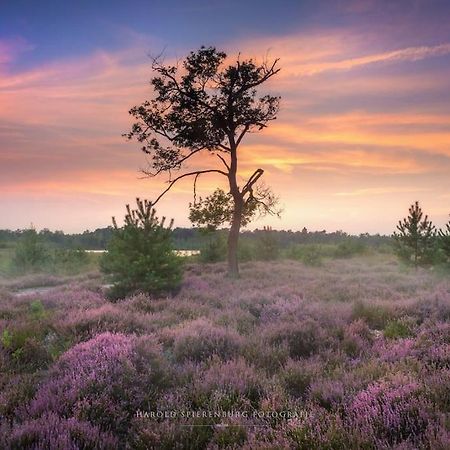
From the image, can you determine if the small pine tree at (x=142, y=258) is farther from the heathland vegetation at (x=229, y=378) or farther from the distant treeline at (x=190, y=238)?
the distant treeline at (x=190, y=238)

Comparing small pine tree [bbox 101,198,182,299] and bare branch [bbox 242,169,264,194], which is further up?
bare branch [bbox 242,169,264,194]

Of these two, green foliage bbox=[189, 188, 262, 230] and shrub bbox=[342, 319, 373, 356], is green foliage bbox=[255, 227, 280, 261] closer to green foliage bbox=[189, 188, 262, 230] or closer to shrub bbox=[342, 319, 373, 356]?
green foliage bbox=[189, 188, 262, 230]

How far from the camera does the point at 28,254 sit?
36.9m

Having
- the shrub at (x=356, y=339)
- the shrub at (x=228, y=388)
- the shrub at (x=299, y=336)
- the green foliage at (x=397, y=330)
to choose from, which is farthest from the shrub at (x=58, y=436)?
the green foliage at (x=397, y=330)

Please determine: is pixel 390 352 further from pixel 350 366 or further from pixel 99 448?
pixel 99 448

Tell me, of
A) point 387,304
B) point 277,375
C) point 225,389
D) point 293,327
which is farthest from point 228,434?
point 387,304

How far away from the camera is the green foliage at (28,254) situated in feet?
120

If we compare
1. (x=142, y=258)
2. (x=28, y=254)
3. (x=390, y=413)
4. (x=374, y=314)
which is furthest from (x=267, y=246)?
(x=390, y=413)

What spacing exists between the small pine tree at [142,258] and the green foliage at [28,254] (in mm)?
23322

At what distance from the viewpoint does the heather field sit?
4512mm

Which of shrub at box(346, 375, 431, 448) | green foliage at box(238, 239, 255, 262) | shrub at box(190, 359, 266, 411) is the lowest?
shrub at box(190, 359, 266, 411)

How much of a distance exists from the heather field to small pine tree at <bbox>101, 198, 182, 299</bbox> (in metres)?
4.31

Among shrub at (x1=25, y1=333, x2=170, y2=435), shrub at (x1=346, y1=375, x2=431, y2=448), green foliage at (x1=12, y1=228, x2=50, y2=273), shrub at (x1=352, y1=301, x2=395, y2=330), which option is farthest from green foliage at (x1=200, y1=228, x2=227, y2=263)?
shrub at (x1=346, y1=375, x2=431, y2=448)

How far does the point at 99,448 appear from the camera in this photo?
15.0 ft
